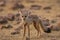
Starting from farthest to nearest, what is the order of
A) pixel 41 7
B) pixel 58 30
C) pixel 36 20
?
pixel 41 7 → pixel 58 30 → pixel 36 20

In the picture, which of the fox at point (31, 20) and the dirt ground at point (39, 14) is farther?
the dirt ground at point (39, 14)

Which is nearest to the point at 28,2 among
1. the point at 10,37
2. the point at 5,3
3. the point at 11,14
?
the point at 5,3

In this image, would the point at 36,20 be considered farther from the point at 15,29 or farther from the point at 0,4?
the point at 0,4

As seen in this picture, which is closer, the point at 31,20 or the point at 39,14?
the point at 31,20

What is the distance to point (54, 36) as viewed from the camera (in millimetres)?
6207

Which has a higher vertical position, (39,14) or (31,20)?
(31,20)

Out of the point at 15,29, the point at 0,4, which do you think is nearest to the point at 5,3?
the point at 0,4

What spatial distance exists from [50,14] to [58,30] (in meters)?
1.06

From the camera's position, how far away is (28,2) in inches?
340

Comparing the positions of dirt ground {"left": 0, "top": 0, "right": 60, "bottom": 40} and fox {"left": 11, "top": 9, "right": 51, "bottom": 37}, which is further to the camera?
dirt ground {"left": 0, "top": 0, "right": 60, "bottom": 40}

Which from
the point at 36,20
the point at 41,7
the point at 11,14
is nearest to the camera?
the point at 36,20

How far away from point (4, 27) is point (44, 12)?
51.6 inches

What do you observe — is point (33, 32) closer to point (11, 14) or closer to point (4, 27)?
point (4, 27)

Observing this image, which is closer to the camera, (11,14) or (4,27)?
(4,27)
